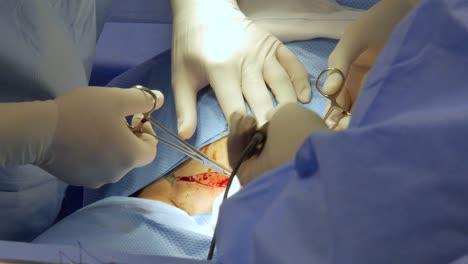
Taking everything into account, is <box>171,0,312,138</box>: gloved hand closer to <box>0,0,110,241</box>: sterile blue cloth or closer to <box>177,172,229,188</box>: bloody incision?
<box>177,172,229,188</box>: bloody incision

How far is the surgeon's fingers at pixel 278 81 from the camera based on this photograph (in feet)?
5.17

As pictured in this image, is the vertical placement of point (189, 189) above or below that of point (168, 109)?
below

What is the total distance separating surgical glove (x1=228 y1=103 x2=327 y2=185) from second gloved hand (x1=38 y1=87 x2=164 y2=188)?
31 centimetres

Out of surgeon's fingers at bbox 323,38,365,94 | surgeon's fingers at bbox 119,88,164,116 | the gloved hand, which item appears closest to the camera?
surgeon's fingers at bbox 119,88,164,116

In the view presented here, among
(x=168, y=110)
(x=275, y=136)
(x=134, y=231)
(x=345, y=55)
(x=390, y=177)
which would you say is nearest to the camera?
(x=390, y=177)

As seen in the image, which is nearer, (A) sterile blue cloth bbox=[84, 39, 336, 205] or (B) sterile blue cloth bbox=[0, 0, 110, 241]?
(B) sterile blue cloth bbox=[0, 0, 110, 241]

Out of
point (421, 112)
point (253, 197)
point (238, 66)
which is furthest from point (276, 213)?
point (238, 66)

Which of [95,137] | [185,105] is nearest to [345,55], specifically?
[185,105]

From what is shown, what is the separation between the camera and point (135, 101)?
1251 millimetres

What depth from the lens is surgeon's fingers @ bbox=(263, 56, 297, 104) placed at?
158 cm

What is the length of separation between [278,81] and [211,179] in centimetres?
34

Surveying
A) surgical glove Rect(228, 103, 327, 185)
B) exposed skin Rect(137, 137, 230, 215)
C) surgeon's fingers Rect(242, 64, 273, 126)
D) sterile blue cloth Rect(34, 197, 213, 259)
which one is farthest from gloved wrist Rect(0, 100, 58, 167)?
surgeon's fingers Rect(242, 64, 273, 126)

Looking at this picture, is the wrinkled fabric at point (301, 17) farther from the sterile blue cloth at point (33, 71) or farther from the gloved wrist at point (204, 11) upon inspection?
the sterile blue cloth at point (33, 71)

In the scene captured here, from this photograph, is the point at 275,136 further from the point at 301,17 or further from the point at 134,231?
the point at 301,17
